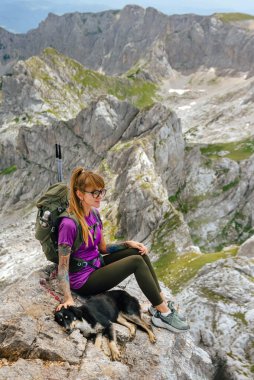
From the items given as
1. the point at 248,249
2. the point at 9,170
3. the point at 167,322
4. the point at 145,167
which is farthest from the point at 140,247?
the point at 9,170

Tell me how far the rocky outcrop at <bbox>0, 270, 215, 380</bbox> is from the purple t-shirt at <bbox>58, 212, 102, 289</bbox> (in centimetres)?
73

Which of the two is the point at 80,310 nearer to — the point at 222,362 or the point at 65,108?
the point at 222,362

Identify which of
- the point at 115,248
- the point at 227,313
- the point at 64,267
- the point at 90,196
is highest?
the point at 90,196

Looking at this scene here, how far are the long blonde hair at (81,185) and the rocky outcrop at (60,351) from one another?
104 inches

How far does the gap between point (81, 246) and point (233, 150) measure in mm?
115779

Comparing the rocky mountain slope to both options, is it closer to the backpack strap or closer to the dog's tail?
the dog's tail

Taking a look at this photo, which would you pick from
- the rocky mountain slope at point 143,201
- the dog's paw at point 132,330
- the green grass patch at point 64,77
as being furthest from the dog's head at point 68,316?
the green grass patch at point 64,77

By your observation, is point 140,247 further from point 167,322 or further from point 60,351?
point 60,351

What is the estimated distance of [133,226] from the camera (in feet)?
195

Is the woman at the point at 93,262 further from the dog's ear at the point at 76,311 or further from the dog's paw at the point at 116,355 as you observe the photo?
the dog's paw at the point at 116,355

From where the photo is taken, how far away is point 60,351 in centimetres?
1057

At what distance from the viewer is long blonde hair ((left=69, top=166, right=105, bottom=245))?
11336 mm

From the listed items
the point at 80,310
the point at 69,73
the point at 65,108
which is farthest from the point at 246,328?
the point at 69,73

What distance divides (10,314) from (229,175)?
3922 inches
